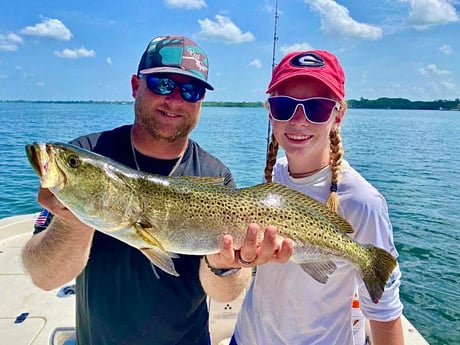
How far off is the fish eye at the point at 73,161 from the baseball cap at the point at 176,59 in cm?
88

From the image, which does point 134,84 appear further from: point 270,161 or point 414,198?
point 414,198

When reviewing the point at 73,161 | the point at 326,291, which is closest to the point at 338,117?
the point at 326,291

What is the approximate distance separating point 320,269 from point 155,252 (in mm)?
932

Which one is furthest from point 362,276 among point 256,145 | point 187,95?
point 256,145

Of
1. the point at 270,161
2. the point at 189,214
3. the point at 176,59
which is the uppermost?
the point at 176,59

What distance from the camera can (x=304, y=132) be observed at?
2418 millimetres

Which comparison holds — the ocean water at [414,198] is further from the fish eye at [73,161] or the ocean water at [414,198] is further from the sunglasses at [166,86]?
the fish eye at [73,161]

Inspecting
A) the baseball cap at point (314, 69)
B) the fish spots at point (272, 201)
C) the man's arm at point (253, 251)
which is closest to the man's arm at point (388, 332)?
A: the man's arm at point (253, 251)

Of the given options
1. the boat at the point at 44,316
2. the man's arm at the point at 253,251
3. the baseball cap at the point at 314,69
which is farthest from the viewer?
the boat at the point at 44,316

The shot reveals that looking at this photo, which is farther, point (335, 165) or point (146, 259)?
point (146, 259)

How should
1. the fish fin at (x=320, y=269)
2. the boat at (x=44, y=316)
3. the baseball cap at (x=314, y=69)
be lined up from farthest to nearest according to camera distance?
1. the boat at (x=44, y=316)
2. the baseball cap at (x=314, y=69)
3. the fish fin at (x=320, y=269)

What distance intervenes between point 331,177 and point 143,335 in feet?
4.97

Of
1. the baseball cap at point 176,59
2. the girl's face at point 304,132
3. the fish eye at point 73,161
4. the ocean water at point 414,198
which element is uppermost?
the baseball cap at point 176,59

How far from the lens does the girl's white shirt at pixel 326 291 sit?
226cm
